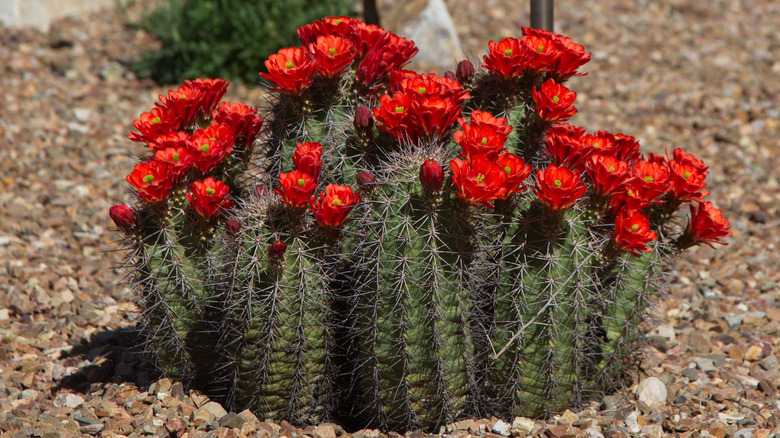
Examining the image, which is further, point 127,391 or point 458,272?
point 127,391

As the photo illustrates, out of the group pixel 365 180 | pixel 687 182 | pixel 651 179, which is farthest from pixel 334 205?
pixel 687 182

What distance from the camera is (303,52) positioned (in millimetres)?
2846

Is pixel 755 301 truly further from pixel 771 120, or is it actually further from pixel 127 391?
pixel 127 391

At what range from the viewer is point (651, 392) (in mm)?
3189

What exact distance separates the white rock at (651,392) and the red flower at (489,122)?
126cm

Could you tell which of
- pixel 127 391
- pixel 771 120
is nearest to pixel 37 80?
pixel 127 391

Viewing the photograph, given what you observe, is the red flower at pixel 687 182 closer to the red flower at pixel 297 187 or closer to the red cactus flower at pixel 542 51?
the red cactus flower at pixel 542 51

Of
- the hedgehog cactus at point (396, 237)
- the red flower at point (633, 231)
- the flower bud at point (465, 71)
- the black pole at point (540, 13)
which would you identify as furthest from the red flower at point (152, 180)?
the black pole at point (540, 13)

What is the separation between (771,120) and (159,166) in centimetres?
504

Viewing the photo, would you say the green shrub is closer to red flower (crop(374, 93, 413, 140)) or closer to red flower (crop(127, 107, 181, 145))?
red flower (crop(127, 107, 181, 145))

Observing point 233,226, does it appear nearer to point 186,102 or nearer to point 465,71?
point 186,102

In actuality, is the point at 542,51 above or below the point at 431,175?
above

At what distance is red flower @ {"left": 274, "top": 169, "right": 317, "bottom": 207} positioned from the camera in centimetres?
252

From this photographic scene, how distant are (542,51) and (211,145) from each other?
1224mm
